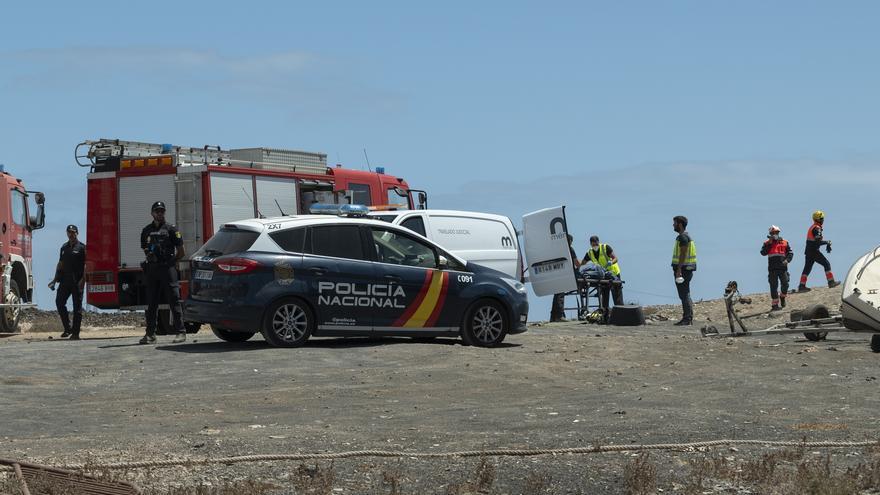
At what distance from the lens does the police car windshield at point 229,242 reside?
18.3 m

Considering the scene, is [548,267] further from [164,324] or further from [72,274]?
[72,274]

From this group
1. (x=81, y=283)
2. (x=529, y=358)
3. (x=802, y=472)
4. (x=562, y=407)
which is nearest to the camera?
(x=802, y=472)

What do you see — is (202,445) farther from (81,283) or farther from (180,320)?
(81,283)

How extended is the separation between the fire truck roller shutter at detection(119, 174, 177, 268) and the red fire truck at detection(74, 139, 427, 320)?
2 centimetres

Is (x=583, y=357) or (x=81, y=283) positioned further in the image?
(x=81, y=283)

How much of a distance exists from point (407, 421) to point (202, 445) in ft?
7.73

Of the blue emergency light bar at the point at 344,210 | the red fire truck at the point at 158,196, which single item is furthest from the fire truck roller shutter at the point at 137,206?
the blue emergency light bar at the point at 344,210

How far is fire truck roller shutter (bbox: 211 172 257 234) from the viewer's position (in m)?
24.4

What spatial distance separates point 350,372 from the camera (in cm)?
1670

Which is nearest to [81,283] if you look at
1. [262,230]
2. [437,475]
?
[262,230]

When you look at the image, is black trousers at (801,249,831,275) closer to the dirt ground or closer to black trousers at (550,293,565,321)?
black trousers at (550,293,565,321)

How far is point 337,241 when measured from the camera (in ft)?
61.8

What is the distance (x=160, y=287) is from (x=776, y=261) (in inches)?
544

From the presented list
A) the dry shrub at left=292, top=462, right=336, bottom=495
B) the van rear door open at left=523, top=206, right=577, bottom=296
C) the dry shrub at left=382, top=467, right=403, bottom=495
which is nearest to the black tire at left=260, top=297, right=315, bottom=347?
the dry shrub at left=292, top=462, right=336, bottom=495
